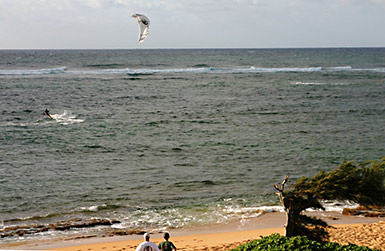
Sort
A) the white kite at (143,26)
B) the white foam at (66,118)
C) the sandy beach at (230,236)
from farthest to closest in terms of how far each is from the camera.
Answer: the white foam at (66,118), the sandy beach at (230,236), the white kite at (143,26)

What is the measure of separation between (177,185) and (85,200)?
13.7 feet

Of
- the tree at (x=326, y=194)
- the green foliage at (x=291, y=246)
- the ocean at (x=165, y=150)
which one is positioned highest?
the ocean at (x=165, y=150)

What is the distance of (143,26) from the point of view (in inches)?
485

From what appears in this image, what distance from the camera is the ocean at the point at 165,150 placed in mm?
17719

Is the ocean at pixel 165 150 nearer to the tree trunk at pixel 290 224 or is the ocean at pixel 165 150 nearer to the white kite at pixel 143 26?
the tree trunk at pixel 290 224

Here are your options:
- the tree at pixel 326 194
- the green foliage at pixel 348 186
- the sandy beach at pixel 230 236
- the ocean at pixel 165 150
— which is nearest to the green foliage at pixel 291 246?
the tree at pixel 326 194

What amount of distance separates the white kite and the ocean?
23.3 feet

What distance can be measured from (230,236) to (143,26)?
289 inches

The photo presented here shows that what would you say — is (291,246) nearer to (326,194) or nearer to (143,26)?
(326,194)

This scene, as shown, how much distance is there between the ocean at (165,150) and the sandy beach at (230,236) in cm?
77

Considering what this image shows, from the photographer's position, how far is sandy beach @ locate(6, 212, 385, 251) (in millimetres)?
13672

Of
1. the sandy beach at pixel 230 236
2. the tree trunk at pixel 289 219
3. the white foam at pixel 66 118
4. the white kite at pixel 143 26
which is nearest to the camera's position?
the tree trunk at pixel 289 219

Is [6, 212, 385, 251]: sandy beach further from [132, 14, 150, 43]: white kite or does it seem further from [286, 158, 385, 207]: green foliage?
[132, 14, 150, 43]: white kite

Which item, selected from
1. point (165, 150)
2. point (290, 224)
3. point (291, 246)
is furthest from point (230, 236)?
point (165, 150)
